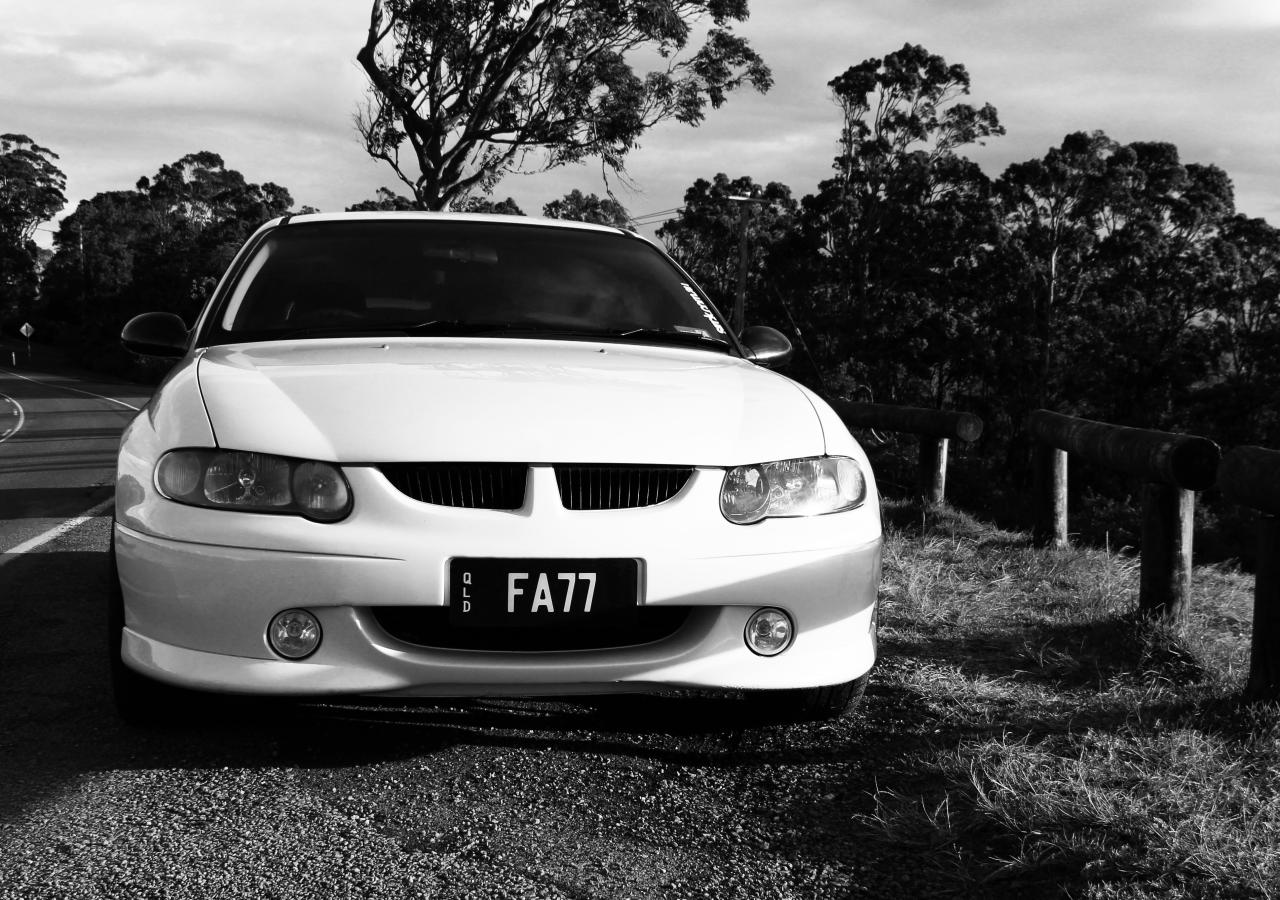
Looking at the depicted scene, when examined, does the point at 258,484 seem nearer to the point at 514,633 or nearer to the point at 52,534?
the point at 514,633

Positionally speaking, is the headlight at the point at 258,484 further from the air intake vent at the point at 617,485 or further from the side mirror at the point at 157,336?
the side mirror at the point at 157,336

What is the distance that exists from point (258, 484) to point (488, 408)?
1.72ft

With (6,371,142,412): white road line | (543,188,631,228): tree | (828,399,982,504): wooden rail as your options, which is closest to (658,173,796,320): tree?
(543,188,631,228): tree

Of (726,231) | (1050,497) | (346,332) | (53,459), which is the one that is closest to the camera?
(346,332)

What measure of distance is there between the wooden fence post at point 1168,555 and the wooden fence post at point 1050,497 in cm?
190

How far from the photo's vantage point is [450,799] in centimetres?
260

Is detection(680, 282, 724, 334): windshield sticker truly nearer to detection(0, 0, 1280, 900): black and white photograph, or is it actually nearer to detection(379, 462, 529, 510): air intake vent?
detection(0, 0, 1280, 900): black and white photograph

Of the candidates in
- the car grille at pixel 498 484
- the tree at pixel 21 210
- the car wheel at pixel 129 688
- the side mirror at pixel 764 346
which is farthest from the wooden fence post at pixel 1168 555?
the tree at pixel 21 210

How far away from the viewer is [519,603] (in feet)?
8.14

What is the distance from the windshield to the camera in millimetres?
3658

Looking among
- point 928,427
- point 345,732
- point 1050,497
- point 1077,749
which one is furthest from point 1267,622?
point 928,427

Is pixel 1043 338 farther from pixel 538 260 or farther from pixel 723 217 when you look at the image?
Result: pixel 538 260

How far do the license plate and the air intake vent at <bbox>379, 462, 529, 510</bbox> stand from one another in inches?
5.6

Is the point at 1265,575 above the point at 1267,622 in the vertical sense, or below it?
above
